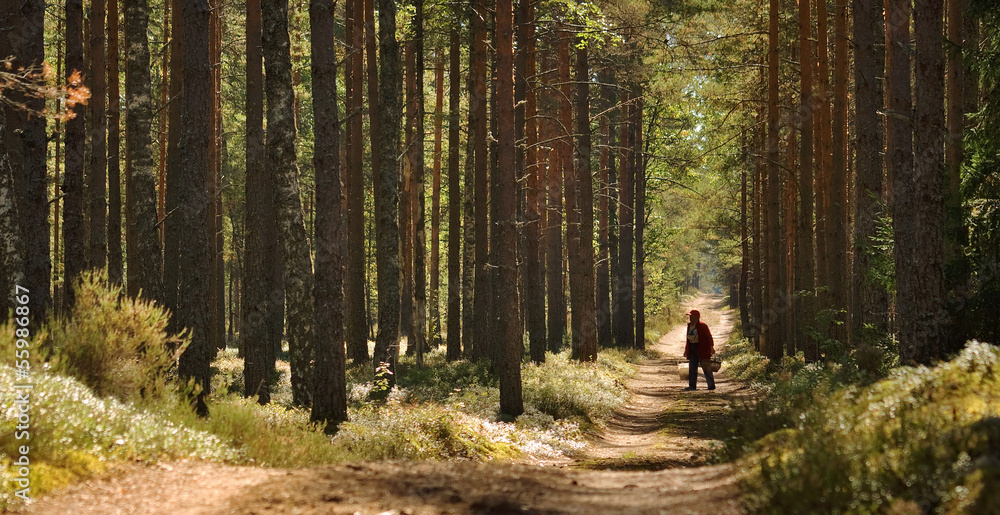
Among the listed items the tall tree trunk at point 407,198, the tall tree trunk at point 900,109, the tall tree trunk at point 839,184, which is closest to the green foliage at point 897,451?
the tall tree trunk at point 900,109

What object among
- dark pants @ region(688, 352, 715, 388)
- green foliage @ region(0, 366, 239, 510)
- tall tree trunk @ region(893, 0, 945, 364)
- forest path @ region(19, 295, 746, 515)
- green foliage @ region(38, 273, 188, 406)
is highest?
tall tree trunk @ region(893, 0, 945, 364)

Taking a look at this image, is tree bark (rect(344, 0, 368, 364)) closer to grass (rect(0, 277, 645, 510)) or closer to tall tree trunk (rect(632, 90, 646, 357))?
grass (rect(0, 277, 645, 510))

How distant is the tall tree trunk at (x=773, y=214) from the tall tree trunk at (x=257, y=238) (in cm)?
1349

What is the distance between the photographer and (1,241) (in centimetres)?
1103

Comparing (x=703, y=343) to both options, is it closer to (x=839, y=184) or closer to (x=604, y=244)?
(x=839, y=184)

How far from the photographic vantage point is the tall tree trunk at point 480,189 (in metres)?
19.6

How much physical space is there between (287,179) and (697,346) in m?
11.6

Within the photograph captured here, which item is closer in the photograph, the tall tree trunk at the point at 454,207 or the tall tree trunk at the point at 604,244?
the tall tree trunk at the point at 454,207

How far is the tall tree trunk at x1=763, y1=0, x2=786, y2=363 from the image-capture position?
22531mm

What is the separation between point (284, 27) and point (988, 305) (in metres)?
11.5

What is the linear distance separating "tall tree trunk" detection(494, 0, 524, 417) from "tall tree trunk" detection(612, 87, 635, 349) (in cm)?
1863

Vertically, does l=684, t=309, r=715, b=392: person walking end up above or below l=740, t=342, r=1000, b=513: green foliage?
below

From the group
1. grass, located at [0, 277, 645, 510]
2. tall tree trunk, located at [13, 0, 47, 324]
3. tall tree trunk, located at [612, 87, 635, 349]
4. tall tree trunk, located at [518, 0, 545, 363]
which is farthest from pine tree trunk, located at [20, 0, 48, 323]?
tall tree trunk, located at [612, 87, 635, 349]

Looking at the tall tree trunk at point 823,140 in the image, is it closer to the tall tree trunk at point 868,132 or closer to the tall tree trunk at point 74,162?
the tall tree trunk at point 868,132
